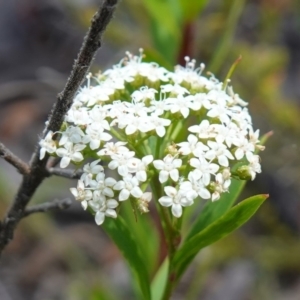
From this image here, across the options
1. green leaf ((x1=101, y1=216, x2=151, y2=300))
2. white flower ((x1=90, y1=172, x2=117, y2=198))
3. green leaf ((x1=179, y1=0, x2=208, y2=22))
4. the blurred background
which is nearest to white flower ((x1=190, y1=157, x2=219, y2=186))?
white flower ((x1=90, y1=172, x2=117, y2=198))

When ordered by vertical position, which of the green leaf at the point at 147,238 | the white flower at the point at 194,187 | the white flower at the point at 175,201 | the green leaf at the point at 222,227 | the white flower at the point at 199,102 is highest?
the white flower at the point at 199,102

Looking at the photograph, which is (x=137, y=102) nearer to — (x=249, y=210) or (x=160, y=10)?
(x=249, y=210)

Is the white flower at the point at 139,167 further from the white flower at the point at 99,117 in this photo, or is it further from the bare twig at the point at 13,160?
the bare twig at the point at 13,160

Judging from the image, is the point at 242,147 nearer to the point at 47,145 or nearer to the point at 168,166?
the point at 168,166

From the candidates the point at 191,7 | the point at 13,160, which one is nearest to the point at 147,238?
the point at 191,7

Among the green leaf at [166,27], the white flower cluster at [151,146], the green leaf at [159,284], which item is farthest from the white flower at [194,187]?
the green leaf at [166,27]

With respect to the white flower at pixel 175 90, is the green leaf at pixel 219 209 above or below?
below

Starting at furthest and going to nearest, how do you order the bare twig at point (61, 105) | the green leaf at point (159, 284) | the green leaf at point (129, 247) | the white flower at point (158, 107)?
the green leaf at point (159, 284)
the green leaf at point (129, 247)
the white flower at point (158, 107)
the bare twig at point (61, 105)

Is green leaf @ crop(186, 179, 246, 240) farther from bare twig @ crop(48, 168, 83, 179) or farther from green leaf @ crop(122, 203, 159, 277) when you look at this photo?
green leaf @ crop(122, 203, 159, 277)
